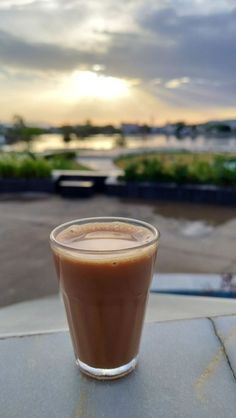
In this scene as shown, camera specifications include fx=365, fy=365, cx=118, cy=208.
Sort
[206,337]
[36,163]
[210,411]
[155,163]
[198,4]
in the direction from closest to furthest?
1. [210,411]
2. [206,337]
3. [198,4]
4. [155,163]
5. [36,163]

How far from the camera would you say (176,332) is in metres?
0.90

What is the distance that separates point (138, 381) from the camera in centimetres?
74

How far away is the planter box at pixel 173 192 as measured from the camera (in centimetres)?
662

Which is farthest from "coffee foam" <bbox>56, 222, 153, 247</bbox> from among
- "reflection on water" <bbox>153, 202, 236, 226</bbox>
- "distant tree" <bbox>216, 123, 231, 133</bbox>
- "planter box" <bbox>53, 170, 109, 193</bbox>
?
"distant tree" <bbox>216, 123, 231, 133</bbox>

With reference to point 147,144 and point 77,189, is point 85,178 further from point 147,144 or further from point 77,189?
point 147,144

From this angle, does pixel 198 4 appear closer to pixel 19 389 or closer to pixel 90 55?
pixel 19 389

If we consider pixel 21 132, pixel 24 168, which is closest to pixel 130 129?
pixel 21 132

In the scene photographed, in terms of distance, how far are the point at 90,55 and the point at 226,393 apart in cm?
641

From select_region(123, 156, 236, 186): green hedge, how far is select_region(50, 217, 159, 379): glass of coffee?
20.6 feet

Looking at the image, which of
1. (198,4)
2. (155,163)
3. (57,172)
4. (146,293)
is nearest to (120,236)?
(146,293)

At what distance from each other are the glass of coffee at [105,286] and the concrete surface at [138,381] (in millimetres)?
45

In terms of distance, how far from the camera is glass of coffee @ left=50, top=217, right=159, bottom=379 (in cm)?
69

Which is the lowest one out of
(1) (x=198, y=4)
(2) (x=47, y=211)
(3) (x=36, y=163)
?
(2) (x=47, y=211)

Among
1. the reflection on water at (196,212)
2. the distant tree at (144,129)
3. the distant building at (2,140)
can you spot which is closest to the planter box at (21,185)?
the reflection on water at (196,212)
